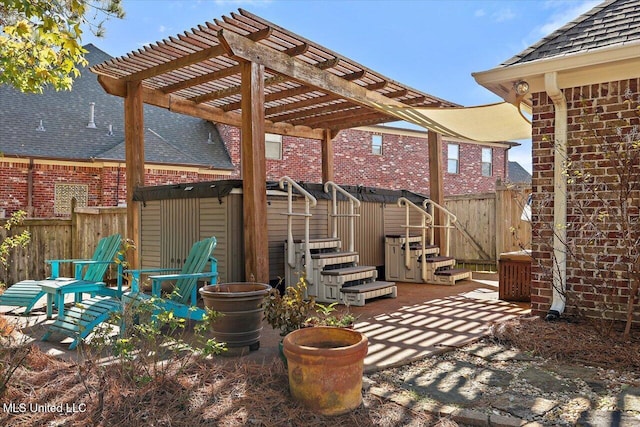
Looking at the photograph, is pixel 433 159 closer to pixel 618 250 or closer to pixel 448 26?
pixel 448 26

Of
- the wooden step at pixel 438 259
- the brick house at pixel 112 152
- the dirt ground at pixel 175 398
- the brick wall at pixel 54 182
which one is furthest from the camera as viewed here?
the brick house at pixel 112 152

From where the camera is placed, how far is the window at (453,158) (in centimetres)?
1844

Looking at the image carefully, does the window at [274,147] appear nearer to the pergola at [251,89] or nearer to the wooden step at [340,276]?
the pergola at [251,89]

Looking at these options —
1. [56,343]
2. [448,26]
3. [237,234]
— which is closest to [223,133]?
[448,26]

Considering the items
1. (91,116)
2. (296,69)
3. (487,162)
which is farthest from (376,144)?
(296,69)

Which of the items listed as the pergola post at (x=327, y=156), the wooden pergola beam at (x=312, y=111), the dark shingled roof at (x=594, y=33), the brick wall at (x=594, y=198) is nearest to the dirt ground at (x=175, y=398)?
the brick wall at (x=594, y=198)

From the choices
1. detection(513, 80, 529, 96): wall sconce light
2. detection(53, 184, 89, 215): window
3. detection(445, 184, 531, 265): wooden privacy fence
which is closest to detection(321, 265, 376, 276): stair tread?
detection(513, 80, 529, 96): wall sconce light

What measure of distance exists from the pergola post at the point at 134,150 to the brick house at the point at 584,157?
480cm

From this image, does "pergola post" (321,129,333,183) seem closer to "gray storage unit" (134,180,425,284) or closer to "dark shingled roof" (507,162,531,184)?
"gray storage unit" (134,180,425,284)

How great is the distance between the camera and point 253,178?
5.34 m

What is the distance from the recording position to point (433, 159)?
348 inches

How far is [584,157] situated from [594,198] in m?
0.39

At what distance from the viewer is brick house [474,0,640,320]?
4199 mm

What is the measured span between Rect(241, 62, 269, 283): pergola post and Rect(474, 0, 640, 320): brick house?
2.41 metres
